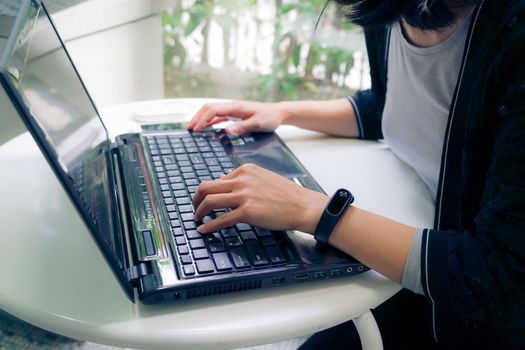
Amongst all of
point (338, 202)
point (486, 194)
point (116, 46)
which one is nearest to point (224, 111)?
point (338, 202)

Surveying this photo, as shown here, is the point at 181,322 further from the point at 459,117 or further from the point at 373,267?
the point at 459,117

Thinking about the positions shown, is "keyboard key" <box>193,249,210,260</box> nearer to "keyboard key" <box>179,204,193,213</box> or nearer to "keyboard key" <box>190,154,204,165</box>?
"keyboard key" <box>179,204,193,213</box>

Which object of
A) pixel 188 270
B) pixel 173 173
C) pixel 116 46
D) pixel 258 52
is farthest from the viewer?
pixel 258 52

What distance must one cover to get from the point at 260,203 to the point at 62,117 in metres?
0.27

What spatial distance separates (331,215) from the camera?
0.57 m

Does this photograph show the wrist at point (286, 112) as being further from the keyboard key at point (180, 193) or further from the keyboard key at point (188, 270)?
the keyboard key at point (188, 270)

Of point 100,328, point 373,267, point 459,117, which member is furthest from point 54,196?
point 459,117

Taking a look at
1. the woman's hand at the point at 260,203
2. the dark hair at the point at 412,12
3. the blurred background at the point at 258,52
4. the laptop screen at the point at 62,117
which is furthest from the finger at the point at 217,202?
the blurred background at the point at 258,52

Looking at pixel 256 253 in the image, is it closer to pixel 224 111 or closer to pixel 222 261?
pixel 222 261

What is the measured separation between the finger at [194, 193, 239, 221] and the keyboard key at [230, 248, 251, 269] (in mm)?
63

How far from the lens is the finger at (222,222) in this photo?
0.56m

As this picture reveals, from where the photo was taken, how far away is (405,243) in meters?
0.56

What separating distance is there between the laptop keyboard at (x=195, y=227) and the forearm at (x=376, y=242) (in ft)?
0.23

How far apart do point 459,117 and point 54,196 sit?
564 mm
